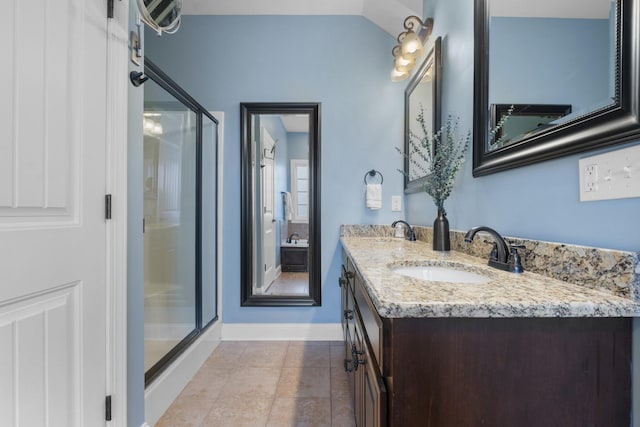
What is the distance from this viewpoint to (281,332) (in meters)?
2.22

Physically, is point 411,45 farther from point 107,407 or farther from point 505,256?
point 107,407

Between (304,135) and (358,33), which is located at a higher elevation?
(358,33)

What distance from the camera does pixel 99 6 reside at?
955 mm

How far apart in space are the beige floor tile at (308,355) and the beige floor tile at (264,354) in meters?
0.05

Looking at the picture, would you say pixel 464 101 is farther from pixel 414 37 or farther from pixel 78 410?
pixel 78 410

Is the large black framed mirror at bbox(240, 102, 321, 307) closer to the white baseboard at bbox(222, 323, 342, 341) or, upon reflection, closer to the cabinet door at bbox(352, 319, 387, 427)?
the white baseboard at bbox(222, 323, 342, 341)

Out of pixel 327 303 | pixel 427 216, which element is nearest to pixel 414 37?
pixel 427 216

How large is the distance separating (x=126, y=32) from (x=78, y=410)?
1.38m

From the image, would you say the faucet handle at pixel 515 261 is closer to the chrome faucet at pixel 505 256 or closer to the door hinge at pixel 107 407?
the chrome faucet at pixel 505 256

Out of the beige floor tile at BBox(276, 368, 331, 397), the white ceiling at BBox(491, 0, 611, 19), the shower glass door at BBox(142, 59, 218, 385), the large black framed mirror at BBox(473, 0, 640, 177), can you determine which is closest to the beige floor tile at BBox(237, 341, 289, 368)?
the beige floor tile at BBox(276, 368, 331, 397)

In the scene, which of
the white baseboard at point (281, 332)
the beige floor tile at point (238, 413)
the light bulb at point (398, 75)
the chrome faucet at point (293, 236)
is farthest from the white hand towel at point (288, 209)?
the beige floor tile at point (238, 413)

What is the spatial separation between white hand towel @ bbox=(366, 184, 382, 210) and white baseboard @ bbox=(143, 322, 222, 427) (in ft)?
5.21

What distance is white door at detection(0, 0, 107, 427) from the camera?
728 millimetres

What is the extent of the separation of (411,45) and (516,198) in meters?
1.34
